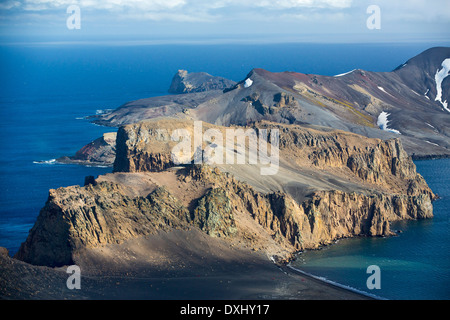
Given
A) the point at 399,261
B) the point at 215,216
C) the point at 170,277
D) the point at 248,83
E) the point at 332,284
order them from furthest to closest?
1. the point at 248,83
2. the point at 399,261
3. the point at 215,216
4. the point at 332,284
5. the point at 170,277

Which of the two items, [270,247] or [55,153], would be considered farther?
[55,153]

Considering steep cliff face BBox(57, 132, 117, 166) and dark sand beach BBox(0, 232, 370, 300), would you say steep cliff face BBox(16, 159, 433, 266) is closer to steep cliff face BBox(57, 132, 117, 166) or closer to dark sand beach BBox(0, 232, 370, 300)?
dark sand beach BBox(0, 232, 370, 300)

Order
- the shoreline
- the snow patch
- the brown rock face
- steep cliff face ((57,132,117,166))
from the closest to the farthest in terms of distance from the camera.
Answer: the shoreline < the brown rock face < steep cliff face ((57,132,117,166)) < the snow patch

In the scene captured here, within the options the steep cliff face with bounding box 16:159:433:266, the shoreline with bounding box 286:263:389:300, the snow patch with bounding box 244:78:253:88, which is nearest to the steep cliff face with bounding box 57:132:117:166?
the snow patch with bounding box 244:78:253:88

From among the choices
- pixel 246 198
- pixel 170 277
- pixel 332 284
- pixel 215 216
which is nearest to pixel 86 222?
pixel 170 277

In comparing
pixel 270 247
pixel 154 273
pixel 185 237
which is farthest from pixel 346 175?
pixel 154 273

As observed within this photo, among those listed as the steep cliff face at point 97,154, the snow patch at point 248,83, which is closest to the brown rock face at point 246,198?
the steep cliff face at point 97,154

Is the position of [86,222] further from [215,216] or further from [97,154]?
[97,154]
